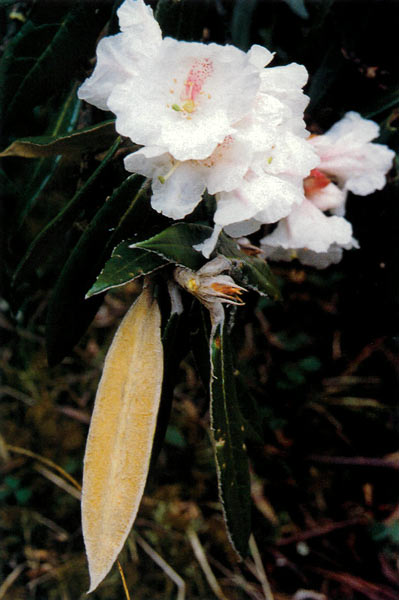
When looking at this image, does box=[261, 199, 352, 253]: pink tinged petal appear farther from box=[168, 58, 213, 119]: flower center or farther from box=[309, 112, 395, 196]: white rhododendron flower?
box=[168, 58, 213, 119]: flower center

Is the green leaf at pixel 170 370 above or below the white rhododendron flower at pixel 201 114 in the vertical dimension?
below

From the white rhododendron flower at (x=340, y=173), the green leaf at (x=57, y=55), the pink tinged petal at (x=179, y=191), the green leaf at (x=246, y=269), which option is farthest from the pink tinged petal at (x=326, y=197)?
the green leaf at (x=57, y=55)

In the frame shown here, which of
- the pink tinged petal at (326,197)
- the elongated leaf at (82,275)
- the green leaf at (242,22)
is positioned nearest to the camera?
the elongated leaf at (82,275)

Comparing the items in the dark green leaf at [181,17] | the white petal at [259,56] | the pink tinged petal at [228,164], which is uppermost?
the white petal at [259,56]

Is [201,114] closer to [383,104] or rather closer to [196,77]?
[196,77]

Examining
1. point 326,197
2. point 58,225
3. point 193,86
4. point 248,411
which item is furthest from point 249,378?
point 193,86

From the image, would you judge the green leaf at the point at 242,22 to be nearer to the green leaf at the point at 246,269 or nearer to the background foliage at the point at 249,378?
the background foliage at the point at 249,378
